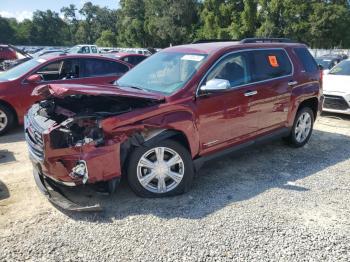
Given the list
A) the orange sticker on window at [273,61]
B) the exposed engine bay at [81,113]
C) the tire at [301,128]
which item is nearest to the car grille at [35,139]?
the exposed engine bay at [81,113]

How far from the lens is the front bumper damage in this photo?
→ 148 inches

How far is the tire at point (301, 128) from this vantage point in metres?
6.13

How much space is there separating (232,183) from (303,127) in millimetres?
2309

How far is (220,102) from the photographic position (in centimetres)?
458

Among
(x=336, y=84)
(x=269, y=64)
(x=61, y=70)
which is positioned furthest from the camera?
(x=336, y=84)

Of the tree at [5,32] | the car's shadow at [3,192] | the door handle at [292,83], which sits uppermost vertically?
the tree at [5,32]

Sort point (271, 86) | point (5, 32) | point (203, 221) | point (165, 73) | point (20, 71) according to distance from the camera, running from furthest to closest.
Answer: point (5, 32) < point (20, 71) < point (271, 86) < point (165, 73) < point (203, 221)

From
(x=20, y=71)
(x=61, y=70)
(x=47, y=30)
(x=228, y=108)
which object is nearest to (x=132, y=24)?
(x=47, y=30)

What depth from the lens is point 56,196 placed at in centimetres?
397

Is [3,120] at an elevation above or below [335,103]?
above

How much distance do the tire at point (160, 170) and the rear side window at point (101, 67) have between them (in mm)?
4563

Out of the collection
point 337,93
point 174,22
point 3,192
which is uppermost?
point 174,22

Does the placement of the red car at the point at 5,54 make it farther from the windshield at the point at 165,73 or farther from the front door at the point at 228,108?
the front door at the point at 228,108

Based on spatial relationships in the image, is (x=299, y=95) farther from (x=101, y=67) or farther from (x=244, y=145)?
(x=101, y=67)
